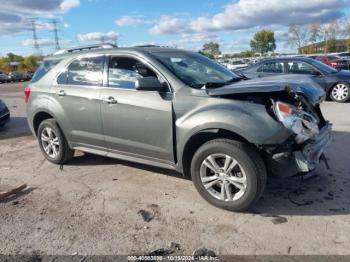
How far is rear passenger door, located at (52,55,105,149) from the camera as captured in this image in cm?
479

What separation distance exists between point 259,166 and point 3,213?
3.01m

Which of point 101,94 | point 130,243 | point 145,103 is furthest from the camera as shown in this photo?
point 101,94

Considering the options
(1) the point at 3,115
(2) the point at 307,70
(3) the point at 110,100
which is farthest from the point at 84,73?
(2) the point at 307,70

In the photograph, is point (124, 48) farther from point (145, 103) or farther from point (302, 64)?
point (302, 64)

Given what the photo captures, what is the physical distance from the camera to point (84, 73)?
16.5ft

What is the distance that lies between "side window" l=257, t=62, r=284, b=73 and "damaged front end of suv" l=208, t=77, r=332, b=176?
7.26 meters

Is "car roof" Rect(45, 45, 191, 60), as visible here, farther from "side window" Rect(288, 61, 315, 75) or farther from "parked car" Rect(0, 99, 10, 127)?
"side window" Rect(288, 61, 315, 75)

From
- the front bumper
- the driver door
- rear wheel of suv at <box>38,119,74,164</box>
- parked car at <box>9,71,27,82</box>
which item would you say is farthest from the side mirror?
parked car at <box>9,71,27,82</box>

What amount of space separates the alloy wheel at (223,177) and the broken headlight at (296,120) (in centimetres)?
65

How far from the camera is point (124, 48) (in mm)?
4676

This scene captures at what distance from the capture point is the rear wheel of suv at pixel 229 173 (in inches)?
139

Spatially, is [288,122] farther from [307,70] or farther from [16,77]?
[16,77]

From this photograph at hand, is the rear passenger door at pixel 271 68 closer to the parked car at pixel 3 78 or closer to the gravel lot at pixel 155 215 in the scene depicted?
the gravel lot at pixel 155 215

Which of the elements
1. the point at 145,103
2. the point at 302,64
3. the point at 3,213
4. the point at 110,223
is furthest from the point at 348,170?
the point at 302,64
